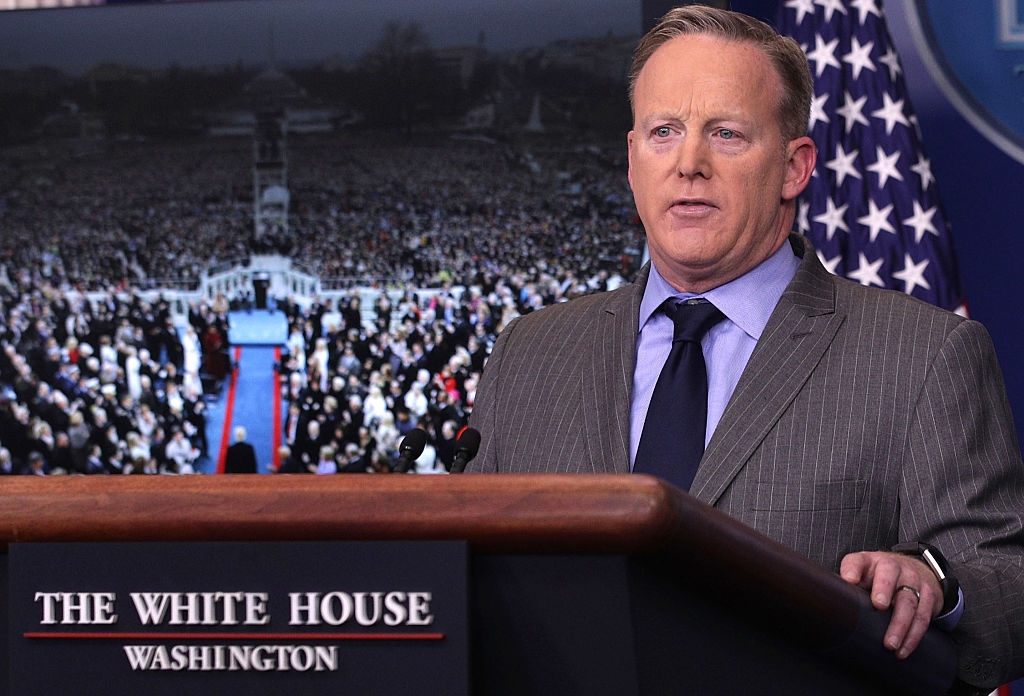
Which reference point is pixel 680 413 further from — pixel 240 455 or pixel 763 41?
pixel 240 455

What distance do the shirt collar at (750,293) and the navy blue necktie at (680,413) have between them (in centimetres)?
4

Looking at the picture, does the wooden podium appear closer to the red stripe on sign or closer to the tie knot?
the red stripe on sign

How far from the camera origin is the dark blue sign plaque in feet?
2.22

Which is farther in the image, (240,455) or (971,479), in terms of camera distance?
(240,455)

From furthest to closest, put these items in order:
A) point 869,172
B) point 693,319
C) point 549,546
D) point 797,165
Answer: point 869,172 < point 797,165 < point 693,319 < point 549,546

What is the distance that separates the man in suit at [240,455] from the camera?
12.5ft

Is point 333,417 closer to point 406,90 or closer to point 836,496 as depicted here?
point 406,90

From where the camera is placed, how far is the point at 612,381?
4.94 feet

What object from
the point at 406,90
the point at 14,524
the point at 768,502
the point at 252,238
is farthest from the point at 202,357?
the point at 14,524

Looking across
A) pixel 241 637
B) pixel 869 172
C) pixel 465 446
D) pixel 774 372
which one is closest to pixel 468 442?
pixel 465 446

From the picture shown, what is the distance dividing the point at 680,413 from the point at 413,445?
0.38 m

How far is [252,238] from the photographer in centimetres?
388

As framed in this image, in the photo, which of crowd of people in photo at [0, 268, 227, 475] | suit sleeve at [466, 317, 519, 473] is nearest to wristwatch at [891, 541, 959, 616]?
suit sleeve at [466, 317, 519, 473]

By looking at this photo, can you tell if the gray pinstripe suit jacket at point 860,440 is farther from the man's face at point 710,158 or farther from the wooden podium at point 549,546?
the wooden podium at point 549,546
